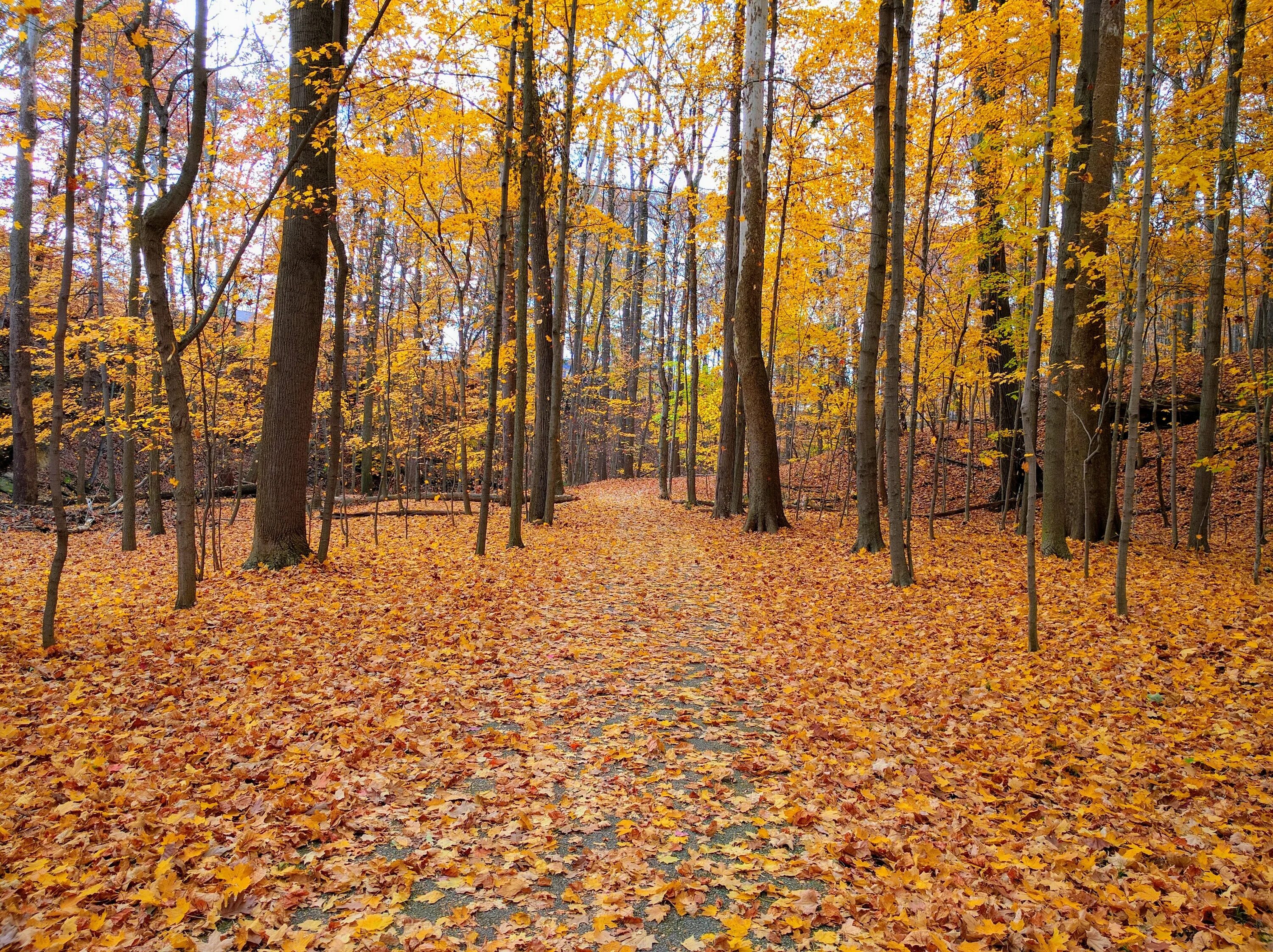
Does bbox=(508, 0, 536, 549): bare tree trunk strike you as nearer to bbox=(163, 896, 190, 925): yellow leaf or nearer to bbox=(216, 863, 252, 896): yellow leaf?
bbox=(216, 863, 252, 896): yellow leaf

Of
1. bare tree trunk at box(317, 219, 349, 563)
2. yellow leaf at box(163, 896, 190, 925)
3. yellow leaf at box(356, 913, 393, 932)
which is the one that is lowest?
yellow leaf at box(356, 913, 393, 932)

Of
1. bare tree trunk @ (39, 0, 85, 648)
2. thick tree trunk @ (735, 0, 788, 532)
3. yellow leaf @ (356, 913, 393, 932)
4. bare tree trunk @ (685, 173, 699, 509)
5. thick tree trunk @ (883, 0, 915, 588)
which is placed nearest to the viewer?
yellow leaf @ (356, 913, 393, 932)

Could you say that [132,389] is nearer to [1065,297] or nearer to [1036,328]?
[1036,328]

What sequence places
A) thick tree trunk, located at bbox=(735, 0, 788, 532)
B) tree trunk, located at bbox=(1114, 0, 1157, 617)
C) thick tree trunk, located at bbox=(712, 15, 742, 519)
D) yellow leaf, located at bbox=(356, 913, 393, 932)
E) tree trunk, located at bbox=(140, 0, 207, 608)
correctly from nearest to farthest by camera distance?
yellow leaf, located at bbox=(356, 913, 393, 932) → tree trunk, located at bbox=(1114, 0, 1157, 617) → tree trunk, located at bbox=(140, 0, 207, 608) → thick tree trunk, located at bbox=(735, 0, 788, 532) → thick tree trunk, located at bbox=(712, 15, 742, 519)

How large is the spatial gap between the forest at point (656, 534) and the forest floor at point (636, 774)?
30 millimetres

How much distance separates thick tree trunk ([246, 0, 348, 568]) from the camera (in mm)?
8781

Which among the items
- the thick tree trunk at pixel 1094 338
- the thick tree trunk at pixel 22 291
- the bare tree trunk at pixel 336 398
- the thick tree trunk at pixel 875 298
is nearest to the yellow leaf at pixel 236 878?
the bare tree trunk at pixel 336 398

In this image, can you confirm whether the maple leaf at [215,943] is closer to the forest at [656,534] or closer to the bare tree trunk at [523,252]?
the forest at [656,534]

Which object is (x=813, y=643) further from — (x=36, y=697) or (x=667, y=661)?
(x=36, y=697)

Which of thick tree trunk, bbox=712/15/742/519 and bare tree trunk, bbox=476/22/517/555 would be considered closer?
bare tree trunk, bbox=476/22/517/555

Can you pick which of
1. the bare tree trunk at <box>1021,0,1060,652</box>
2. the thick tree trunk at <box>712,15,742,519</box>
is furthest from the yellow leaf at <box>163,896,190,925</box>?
the thick tree trunk at <box>712,15,742,519</box>

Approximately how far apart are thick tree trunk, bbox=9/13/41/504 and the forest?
6.6 inches

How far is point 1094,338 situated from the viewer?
10.8m

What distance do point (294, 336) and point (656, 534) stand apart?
26.3ft
